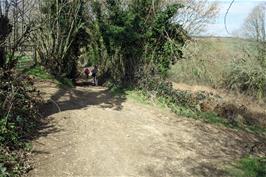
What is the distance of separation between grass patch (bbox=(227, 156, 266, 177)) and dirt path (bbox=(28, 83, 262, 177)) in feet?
0.93

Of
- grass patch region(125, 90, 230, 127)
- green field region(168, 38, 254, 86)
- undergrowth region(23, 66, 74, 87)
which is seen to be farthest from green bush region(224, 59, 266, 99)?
undergrowth region(23, 66, 74, 87)

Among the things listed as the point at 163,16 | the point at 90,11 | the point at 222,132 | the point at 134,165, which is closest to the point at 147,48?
the point at 163,16

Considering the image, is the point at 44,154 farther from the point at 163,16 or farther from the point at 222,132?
the point at 163,16

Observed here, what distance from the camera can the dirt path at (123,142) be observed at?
929 cm

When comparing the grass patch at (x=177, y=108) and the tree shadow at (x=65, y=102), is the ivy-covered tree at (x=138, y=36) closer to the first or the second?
the grass patch at (x=177, y=108)

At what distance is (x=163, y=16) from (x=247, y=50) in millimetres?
13401

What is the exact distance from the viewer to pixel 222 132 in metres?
14.4

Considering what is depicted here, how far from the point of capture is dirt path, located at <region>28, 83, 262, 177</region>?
9.29m

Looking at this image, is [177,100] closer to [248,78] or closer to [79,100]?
[79,100]

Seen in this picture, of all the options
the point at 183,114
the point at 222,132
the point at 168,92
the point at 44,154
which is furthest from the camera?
the point at 168,92

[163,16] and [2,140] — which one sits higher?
[163,16]

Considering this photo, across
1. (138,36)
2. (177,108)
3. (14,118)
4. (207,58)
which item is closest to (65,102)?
(14,118)

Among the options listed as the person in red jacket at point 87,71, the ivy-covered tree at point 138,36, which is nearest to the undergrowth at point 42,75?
the ivy-covered tree at point 138,36

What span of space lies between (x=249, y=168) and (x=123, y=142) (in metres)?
3.14
